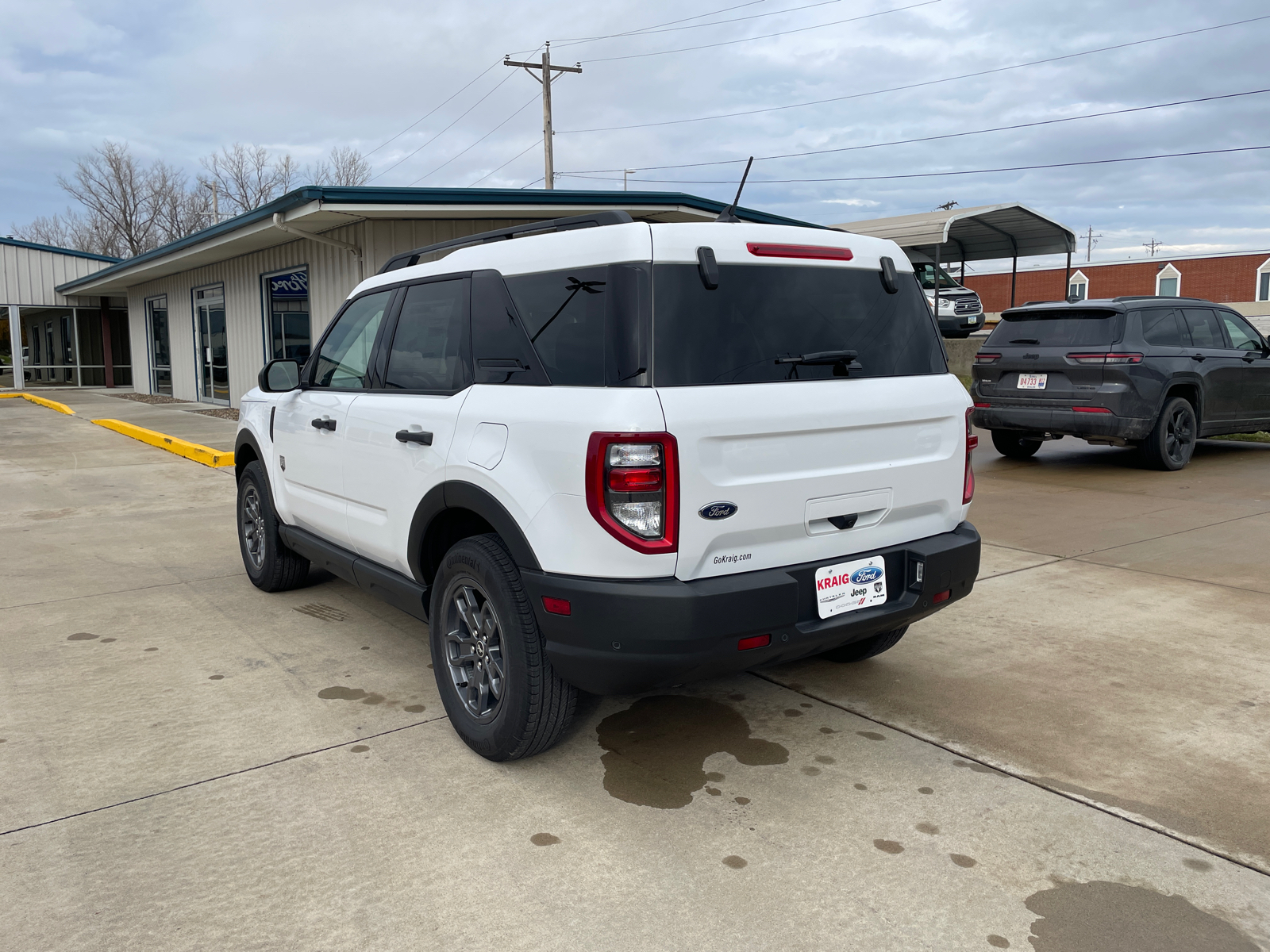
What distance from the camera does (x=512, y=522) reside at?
3.13m

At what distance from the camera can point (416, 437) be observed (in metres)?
3.66

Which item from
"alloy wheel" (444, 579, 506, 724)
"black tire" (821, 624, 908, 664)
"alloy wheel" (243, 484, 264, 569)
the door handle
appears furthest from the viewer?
"alloy wheel" (243, 484, 264, 569)

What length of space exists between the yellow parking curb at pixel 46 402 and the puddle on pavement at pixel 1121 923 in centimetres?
2150

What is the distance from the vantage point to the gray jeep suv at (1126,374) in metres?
9.22

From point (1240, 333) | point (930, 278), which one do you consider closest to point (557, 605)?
point (1240, 333)

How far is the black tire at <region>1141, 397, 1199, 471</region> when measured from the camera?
31.3ft

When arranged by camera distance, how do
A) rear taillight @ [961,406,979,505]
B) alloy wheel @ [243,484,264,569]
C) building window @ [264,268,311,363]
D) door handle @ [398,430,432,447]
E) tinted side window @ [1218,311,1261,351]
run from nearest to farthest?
door handle @ [398,430,432,447] < rear taillight @ [961,406,979,505] < alloy wheel @ [243,484,264,569] < tinted side window @ [1218,311,1261,351] < building window @ [264,268,311,363]

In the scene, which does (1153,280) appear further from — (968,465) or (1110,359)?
(968,465)

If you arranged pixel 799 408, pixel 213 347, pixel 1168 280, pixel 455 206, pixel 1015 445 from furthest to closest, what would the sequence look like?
1. pixel 1168 280
2. pixel 213 347
3. pixel 455 206
4. pixel 1015 445
5. pixel 799 408

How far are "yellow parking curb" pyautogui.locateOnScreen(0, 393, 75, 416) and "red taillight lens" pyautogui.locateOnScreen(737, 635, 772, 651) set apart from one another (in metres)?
20.6

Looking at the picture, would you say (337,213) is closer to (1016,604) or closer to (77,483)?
(77,483)

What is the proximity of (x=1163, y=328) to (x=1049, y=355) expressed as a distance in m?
1.23

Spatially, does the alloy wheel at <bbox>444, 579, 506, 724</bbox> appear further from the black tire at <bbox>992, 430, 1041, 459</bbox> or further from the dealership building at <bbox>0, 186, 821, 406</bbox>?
the black tire at <bbox>992, 430, 1041, 459</bbox>

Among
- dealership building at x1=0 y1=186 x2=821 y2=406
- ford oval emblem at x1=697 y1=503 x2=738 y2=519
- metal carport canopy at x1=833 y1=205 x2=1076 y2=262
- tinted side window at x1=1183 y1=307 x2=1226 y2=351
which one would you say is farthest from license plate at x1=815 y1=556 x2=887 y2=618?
metal carport canopy at x1=833 y1=205 x2=1076 y2=262
